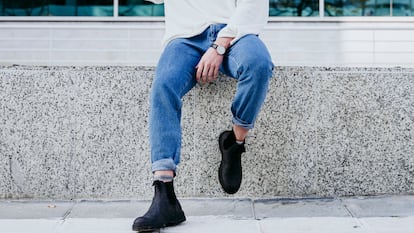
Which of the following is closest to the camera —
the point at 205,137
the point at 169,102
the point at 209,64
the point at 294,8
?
the point at 169,102

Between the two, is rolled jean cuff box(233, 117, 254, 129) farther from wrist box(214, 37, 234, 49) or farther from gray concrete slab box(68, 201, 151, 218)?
gray concrete slab box(68, 201, 151, 218)

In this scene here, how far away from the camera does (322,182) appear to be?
10.3ft

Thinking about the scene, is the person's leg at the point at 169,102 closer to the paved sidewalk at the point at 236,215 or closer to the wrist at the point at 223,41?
the wrist at the point at 223,41

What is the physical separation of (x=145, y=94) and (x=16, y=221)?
96 centimetres

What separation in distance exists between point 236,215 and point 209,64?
76cm

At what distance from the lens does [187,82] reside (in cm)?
280

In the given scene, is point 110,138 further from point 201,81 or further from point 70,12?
point 70,12

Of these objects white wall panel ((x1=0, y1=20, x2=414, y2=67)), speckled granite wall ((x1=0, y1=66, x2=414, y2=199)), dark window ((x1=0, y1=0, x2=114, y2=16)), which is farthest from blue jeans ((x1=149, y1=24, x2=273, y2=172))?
dark window ((x1=0, y1=0, x2=114, y2=16))

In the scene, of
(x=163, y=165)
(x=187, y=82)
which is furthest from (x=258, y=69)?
(x=163, y=165)

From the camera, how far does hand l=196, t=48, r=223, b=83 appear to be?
A: 2787 millimetres

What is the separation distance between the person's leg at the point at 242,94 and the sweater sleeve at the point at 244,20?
41 mm

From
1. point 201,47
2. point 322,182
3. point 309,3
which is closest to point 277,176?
point 322,182

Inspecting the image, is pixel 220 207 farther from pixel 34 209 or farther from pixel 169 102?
pixel 34 209

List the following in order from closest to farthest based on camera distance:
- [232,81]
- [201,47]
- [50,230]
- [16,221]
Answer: [50,230] < [16,221] < [201,47] < [232,81]
